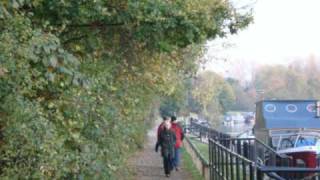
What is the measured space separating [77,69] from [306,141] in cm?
1598

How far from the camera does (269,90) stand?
84.4 metres

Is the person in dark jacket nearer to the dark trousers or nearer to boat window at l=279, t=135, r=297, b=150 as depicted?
the dark trousers

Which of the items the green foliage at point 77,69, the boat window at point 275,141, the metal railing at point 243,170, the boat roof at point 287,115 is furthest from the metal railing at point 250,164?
the boat roof at point 287,115

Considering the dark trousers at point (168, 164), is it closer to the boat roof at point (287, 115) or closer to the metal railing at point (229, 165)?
the metal railing at point (229, 165)

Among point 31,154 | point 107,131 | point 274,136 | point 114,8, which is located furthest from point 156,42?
point 274,136

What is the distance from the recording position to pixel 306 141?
841 inches

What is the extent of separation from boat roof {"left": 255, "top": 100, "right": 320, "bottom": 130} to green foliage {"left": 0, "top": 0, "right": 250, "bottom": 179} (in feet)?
40.1

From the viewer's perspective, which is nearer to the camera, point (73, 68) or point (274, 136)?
point (73, 68)

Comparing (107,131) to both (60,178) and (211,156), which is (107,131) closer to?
(60,178)

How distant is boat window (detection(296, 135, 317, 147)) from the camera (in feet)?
68.9

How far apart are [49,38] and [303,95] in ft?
250

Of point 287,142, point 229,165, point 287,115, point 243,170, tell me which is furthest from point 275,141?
point 243,170

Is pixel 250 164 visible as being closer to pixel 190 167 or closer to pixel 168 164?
pixel 168 164

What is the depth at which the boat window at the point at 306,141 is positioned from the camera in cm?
2100
